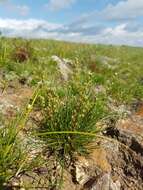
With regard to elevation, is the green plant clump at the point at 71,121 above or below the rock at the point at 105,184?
above

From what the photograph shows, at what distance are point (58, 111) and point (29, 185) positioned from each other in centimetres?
139

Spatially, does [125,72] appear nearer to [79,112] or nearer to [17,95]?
[17,95]

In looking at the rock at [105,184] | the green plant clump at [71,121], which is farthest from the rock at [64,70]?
the rock at [105,184]

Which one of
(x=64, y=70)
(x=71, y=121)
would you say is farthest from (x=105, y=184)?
(x=64, y=70)

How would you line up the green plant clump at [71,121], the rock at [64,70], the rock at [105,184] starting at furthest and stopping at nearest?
1. the rock at [64,70]
2. the green plant clump at [71,121]
3. the rock at [105,184]

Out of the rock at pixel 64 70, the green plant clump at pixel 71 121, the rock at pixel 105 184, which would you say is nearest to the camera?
the rock at pixel 105 184

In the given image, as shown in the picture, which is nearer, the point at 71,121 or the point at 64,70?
the point at 71,121

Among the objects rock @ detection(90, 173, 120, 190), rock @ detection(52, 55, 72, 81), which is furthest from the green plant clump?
rock @ detection(52, 55, 72, 81)

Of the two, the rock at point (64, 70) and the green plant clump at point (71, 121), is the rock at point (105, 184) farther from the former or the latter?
the rock at point (64, 70)

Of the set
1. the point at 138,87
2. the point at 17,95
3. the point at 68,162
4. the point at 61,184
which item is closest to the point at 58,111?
the point at 68,162

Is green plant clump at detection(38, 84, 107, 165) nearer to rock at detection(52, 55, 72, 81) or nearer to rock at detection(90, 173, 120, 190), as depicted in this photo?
rock at detection(90, 173, 120, 190)

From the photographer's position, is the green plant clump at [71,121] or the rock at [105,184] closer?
the rock at [105,184]

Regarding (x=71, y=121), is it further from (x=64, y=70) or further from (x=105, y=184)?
(x=64, y=70)

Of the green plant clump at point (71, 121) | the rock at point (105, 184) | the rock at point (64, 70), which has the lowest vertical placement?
the rock at point (105, 184)
